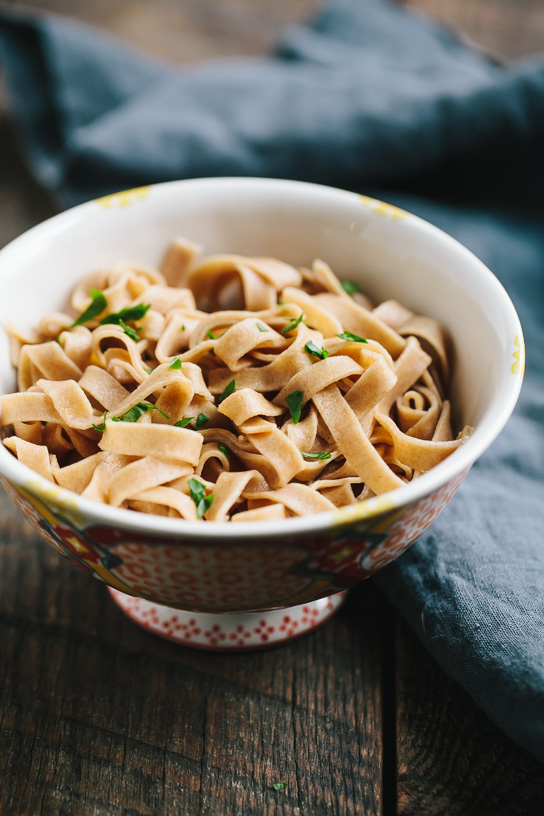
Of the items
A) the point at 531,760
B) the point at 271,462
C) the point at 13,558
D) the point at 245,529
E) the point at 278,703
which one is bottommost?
the point at 13,558

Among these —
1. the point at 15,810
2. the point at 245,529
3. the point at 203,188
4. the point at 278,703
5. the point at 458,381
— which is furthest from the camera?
the point at 203,188

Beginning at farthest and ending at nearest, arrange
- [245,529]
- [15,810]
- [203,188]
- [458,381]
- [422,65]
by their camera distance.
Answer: [422,65] → [203,188] → [458,381] → [15,810] → [245,529]

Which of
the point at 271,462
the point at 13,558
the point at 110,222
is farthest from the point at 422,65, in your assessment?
the point at 13,558

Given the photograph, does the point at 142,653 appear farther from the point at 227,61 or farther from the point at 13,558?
the point at 227,61

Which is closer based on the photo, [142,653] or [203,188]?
[142,653]

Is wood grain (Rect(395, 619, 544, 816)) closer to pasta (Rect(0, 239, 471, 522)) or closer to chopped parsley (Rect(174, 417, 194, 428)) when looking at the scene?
pasta (Rect(0, 239, 471, 522))

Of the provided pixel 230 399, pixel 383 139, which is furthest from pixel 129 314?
pixel 383 139

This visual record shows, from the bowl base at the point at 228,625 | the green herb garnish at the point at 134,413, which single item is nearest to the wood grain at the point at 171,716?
the bowl base at the point at 228,625
